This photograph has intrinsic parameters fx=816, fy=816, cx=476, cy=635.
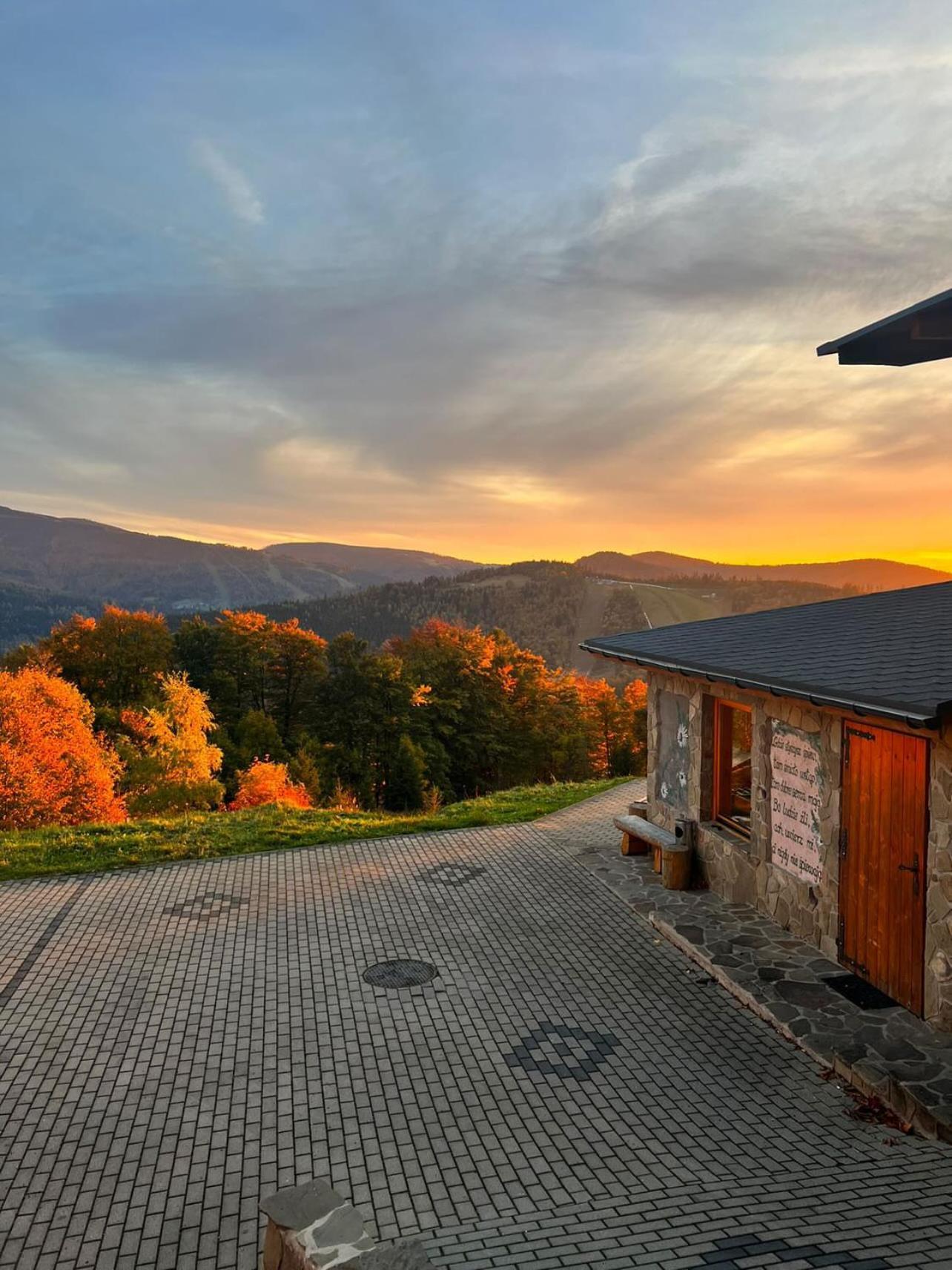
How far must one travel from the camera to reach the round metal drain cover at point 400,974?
7805 millimetres

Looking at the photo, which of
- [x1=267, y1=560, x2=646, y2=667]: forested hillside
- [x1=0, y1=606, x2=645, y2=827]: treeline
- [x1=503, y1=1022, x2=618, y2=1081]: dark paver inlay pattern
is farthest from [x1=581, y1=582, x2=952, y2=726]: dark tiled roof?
[x1=267, y1=560, x2=646, y2=667]: forested hillside

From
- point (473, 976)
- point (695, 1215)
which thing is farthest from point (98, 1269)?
point (473, 976)

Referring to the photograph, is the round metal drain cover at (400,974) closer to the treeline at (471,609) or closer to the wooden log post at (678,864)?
the wooden log post at (678,864)

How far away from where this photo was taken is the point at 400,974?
26.3ft

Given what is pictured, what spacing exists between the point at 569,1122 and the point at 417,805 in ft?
118

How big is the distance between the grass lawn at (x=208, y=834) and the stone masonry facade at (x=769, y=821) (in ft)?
14.2

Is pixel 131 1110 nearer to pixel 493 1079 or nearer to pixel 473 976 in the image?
pixel 493 1079

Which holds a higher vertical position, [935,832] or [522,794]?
[935,832]

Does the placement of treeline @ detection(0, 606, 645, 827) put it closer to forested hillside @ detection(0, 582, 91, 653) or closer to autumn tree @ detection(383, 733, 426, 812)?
autumn tree @ detection(383, 733, 426, 812)

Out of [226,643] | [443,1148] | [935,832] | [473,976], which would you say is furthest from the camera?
[226,643]

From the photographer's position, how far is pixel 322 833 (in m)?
13.3

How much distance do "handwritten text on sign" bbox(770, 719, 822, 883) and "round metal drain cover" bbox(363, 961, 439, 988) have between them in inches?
154

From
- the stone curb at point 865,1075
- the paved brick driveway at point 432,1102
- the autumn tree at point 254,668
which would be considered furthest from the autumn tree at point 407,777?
the stone curb at point 865,1075

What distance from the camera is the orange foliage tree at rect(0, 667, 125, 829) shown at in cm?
2758
